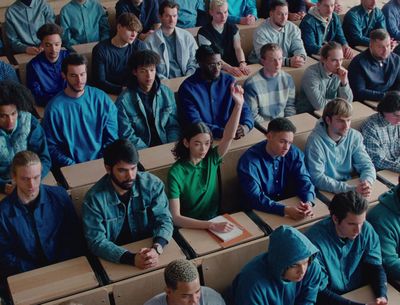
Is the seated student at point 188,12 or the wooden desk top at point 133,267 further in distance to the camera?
the seated student at point 188,12

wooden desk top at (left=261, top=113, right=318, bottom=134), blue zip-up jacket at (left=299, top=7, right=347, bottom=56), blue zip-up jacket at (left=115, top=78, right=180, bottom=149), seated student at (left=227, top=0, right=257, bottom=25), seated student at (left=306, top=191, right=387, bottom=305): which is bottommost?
seated student at (left=306, top=191, right=387, bottom=305)

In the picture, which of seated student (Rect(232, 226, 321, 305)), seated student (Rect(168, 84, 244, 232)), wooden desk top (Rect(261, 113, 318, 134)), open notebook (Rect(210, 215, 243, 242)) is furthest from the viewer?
wooden desk top (Rect(261, 113, 318, 134))

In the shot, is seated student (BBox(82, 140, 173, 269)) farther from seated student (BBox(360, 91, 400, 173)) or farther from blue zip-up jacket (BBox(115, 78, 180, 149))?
seated student (BBox(360, 91, 400, 173))

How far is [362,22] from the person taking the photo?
5.34m

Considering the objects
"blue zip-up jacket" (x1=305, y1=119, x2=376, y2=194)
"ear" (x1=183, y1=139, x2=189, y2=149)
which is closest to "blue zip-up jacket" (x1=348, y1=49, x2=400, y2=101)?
"blue zip-up jacket" (x1=305, y1=119, x2=376, y2=194)

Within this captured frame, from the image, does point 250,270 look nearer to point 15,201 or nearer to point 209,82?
point 15,201

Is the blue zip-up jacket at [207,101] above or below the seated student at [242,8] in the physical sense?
below

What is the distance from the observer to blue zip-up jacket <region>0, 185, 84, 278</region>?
2.75 meters

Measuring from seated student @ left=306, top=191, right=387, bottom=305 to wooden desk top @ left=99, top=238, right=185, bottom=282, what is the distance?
0.63 meters

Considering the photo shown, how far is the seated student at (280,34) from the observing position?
479cm

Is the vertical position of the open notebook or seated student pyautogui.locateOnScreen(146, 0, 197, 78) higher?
seated student pyautogui.locateOnScreen(146, 0, 197, 78)

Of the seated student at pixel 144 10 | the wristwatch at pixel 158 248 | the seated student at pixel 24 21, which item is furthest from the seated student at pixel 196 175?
the seated student at pixel 24 21

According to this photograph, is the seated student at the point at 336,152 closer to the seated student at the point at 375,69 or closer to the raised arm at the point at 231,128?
the raised arm at the point at 231,128

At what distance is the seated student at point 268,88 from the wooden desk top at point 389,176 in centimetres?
90
